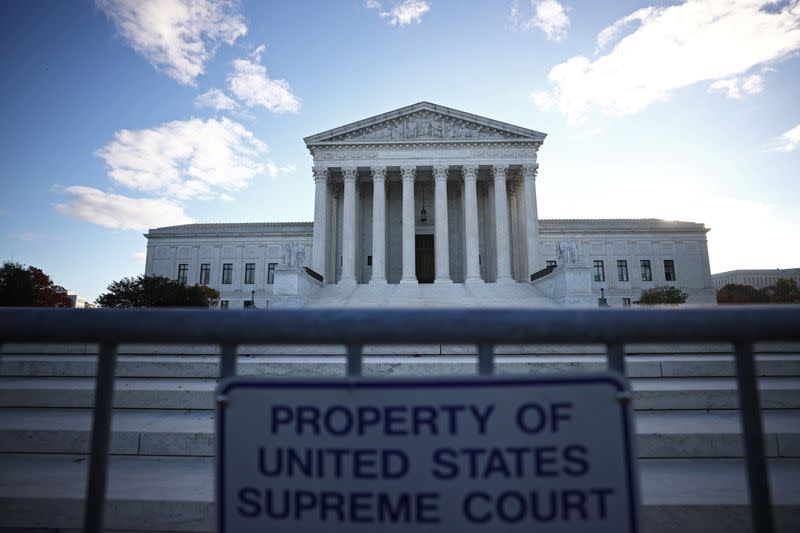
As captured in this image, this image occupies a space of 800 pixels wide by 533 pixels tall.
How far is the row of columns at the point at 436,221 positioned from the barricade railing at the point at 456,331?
29189 millimetres

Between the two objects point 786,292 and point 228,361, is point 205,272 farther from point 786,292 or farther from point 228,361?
point 786,292

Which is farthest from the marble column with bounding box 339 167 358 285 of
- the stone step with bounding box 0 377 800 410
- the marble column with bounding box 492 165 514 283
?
the stone step with bounding box 0 377 800 410

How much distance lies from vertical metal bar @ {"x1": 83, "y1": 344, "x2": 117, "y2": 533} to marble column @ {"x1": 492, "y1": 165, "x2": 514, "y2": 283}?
29.3m

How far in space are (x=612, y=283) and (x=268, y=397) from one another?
56.5m

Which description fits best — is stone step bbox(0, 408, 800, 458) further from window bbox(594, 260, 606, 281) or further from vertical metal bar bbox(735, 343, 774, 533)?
window bbox(594, 260, 606, 281)

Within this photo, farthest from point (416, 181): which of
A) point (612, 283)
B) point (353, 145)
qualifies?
point (612, 283)

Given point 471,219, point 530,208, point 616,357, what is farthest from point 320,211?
point 616,357

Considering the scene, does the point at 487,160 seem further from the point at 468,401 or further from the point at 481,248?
the point at 468,401

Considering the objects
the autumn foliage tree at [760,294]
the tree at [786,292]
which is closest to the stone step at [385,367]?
the autumn foliage tree at [760,294]

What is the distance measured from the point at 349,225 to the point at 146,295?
14432 millimetres

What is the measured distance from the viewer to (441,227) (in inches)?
1246

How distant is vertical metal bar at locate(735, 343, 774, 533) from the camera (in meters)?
1.19

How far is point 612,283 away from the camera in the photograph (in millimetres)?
51344

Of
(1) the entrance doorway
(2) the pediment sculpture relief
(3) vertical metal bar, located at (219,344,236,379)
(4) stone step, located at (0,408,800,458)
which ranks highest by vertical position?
(2) the pediment sculpture relief
